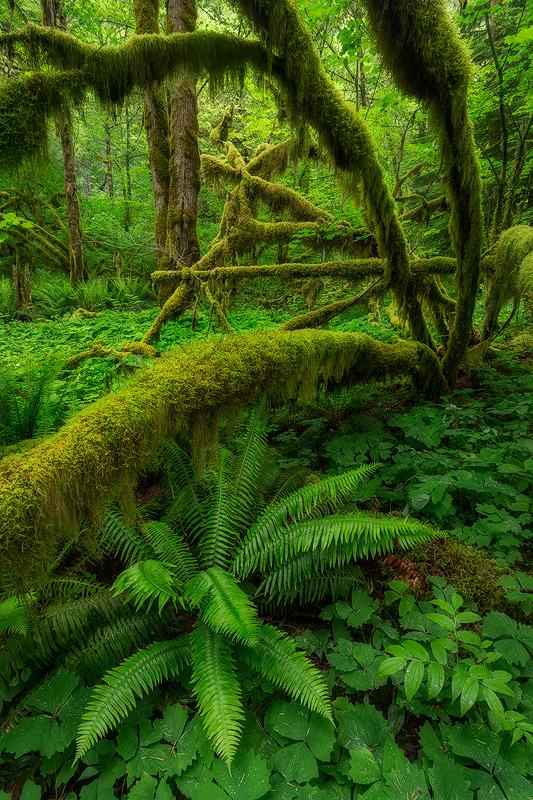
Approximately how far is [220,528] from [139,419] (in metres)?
0.90

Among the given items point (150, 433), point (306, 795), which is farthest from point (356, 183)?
point (306, 795)

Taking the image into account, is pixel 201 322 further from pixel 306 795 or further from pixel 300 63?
pixel 306 795

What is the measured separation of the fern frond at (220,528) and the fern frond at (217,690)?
0.40 metres

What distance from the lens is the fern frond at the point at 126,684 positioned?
151 cm

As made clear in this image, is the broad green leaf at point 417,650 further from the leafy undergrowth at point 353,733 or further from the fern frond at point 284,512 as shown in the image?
the fern frond at point 284,512

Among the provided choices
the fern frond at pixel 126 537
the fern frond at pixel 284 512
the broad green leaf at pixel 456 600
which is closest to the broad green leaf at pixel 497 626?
the broad green leaf at pixel 456 600

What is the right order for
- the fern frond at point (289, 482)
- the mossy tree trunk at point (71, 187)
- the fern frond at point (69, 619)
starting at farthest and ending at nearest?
1. the mossy tree trunk at point (71, 187)
2. the fern frond at point (289, 482)
3. the fern frond at point (69, 619)

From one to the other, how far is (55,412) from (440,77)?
391cm

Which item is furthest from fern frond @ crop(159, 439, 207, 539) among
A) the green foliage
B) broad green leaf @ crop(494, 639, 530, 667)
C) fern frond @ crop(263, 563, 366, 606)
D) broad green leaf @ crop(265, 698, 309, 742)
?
broad green leaf @ crop(494, 639, 530, 667)

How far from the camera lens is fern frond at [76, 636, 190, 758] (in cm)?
151

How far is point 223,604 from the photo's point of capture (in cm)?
174

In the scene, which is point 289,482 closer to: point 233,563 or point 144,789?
point 233,563

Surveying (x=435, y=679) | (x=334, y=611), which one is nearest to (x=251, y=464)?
(x=334, y=611)

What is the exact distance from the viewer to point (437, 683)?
1.30m
